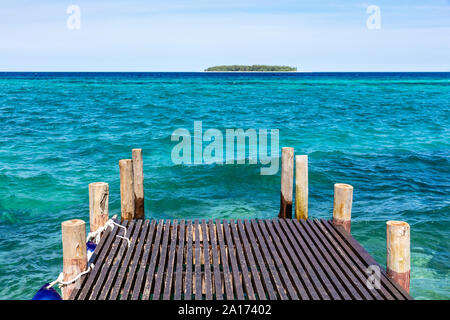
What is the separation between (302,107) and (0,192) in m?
30.9

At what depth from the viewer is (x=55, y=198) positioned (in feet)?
45.6

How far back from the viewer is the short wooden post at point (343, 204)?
779 cm

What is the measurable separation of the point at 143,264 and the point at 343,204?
12.8 ft

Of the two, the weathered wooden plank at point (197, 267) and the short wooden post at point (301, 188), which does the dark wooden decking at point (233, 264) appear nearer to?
the weathered wooden plank at point (197, 267)

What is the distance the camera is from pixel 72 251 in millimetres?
5832

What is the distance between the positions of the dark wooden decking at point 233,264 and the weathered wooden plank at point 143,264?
0.01 metres

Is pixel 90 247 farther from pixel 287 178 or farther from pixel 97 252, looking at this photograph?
pixel 287 178

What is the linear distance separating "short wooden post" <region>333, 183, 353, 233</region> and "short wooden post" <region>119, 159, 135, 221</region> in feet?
14.2

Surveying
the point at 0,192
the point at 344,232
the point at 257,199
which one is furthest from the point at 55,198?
the point at 344,232

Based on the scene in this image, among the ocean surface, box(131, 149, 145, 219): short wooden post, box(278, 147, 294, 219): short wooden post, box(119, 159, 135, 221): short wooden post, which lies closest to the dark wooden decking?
box(119, 159, 135, 221): short wooden post

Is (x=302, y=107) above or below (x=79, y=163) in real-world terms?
above

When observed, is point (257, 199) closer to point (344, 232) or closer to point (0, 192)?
point (344, 232)

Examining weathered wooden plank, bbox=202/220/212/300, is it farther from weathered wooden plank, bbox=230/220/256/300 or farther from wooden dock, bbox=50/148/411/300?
weathered wooden plank, bbox=230/220/256/300
